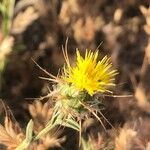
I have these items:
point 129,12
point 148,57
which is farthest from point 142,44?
point 148,57

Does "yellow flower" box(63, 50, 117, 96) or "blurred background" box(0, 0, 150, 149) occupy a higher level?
"yellow flower" box(63, 50, 117, 96)

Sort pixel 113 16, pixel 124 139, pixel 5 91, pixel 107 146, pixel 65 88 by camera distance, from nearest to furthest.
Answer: pixel 65 88 < pixel 124 139 < pixel 107 146 < pixel 5 91 < pixel 113 16

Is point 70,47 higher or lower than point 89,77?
lower

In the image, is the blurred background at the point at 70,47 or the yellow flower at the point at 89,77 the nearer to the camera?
the yellow flower at the point at 89,77

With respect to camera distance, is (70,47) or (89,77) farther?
(70,47)

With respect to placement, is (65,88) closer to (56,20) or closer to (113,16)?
(56,20)

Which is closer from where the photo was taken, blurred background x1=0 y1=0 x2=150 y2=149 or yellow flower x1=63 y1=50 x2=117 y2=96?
yellow flower x1=63 y1=50 x2=117 y2=96

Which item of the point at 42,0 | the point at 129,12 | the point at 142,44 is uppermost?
the point at 42,0

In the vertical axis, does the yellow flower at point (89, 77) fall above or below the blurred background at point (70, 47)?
above
